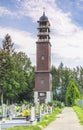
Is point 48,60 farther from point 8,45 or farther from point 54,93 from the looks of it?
point 54,93

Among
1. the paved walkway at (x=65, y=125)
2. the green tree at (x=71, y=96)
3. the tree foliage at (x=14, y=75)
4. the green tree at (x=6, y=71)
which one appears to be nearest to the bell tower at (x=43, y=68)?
the tree foliage at (x=14, y=75)

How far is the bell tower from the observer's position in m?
78.9

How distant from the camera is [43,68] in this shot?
79375 millimetres

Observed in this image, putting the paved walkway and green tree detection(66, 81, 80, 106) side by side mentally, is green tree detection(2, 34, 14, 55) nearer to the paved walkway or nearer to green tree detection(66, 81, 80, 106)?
green tree detection(66, 81, 80, 106)

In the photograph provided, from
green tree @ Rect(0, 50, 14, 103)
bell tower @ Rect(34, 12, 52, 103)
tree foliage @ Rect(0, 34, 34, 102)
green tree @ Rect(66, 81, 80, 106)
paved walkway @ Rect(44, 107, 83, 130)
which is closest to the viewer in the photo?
paved walkway @ Rect(44, 107, 83, 130)

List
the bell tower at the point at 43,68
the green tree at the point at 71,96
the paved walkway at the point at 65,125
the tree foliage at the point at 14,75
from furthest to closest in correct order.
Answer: the green tree at the point at 71,96 < the bell tower at the point at 43,68 < the tree foliage at the point at 14,75 < the paved walkway at the point at 65,125

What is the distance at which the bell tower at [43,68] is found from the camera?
78.9 meters

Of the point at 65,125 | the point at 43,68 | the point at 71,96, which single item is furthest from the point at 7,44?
the point at 65,125

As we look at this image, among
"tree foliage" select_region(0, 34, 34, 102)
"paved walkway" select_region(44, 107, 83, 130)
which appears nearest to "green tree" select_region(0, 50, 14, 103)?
"tree foliage" select_region(0, 34, 34, 102)

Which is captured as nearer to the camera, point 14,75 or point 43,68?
point 14,75

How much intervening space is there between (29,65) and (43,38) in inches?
349

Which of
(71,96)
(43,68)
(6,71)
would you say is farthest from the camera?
(71,96)

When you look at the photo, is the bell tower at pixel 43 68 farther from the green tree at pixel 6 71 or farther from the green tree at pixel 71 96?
the green tree at pixel 6 71

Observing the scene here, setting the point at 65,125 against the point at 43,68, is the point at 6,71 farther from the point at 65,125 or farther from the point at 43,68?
the point at 65,125
